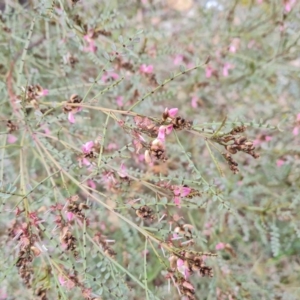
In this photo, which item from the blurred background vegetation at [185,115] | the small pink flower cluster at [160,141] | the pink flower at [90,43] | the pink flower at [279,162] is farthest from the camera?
the pink flower at [279,162]

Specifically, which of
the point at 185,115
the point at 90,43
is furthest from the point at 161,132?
the point at 185,115

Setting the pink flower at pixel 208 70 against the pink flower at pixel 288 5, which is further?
the pink flower at pixel 208 70

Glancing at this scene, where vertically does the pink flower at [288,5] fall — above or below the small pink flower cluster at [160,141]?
above

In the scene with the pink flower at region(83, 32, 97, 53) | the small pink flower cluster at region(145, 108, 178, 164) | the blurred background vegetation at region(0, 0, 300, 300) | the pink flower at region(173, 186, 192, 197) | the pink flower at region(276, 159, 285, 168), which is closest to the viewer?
the small pink flower cluster at region(145, 108, 178, 164)

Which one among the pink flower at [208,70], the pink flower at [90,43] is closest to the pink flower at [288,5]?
the pink flower at [208,70]

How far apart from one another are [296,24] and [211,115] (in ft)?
1.33

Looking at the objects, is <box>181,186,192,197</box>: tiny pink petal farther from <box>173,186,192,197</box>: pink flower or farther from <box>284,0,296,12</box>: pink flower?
<box>284,0,296,12</box>: pink flower

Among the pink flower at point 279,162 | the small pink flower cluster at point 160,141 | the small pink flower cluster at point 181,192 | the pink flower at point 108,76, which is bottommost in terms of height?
the pink flower at point 279,162

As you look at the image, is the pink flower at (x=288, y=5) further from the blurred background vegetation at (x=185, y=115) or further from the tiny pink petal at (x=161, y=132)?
the tiny pink petal at (x=161, y=132)

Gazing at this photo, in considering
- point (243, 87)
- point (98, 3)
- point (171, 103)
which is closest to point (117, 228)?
point (171, 103)

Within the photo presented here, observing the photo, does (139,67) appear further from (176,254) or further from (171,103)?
(176,254)

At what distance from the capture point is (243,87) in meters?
1.61

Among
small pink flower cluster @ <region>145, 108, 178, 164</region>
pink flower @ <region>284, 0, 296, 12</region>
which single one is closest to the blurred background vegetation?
pink flower @ <region>284, 0, 296, 12</region>

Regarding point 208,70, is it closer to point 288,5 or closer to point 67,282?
point 288,5
